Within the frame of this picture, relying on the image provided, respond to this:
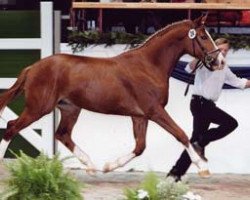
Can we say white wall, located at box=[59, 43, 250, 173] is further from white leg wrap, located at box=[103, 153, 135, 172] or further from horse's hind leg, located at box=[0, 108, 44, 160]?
horse's hind leg, located at box=[0, 108, 44, 160]

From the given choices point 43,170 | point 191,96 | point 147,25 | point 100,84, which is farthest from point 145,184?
point 147,25

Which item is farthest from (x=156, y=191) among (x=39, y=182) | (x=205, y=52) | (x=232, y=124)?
(x=232, y=124)

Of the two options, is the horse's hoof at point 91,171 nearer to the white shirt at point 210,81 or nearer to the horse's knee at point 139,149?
the horse's knee at point 139,149

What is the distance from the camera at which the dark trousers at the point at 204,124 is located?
9.20 m

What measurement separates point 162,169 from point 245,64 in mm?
1677

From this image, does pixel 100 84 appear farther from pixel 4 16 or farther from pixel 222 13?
pixel 222 13

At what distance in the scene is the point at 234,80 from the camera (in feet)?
30.3

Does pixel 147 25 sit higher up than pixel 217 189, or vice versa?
pixel 147 25

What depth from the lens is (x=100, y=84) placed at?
349 inches

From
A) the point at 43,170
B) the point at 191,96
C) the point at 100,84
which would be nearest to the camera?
the point at 43,170

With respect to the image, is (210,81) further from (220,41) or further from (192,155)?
(192,155)

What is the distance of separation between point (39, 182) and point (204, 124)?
166 inches

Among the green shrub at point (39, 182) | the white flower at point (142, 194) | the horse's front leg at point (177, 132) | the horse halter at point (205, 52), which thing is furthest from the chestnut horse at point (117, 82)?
the white flower at point (142, 194)

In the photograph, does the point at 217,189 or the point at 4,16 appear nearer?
the point at 217,189
